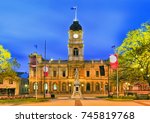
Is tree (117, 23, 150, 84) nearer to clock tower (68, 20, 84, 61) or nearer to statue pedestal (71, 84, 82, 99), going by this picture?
statue pedestal (71, 84, 82, 99)

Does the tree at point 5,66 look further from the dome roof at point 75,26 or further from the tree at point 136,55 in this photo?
the dome roof at point 75,26

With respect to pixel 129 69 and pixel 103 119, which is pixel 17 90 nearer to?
pixel 129 69

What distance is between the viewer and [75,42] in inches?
4781

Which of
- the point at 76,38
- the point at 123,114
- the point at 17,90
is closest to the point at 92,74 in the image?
the point at 76,38

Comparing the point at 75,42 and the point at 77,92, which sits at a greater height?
the point at 75,42

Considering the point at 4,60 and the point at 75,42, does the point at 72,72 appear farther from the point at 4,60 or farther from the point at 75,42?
the point at 4,60

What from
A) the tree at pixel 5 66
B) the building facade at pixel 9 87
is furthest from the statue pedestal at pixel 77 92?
the building facade at pixel 9 87

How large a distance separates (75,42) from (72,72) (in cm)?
1000

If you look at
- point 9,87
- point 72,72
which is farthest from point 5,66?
point 72,72

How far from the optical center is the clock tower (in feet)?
398

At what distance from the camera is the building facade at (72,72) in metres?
121

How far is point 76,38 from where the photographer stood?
12144cm

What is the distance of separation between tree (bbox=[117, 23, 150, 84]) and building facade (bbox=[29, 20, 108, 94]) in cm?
6120

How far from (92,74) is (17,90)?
25.8 meters
